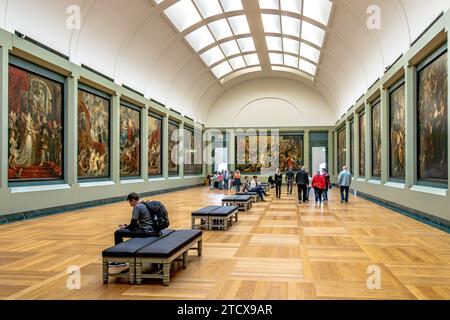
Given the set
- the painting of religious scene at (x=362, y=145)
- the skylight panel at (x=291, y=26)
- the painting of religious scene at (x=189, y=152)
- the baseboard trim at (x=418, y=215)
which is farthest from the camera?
the painting of religious scene at (x=189, y=152)

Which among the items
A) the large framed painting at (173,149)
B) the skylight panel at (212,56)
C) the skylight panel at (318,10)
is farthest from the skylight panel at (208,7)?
the large framed painting at (173,149)

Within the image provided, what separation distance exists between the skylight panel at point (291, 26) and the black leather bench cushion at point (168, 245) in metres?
21.6

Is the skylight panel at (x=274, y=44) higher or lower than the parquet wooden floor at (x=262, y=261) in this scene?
higher

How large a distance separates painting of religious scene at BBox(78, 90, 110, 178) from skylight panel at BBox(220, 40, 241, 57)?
1311 cm

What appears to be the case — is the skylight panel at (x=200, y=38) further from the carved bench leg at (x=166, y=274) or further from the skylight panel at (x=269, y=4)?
the carved bench leg at (x=166, y=274)

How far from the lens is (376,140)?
71.0ft

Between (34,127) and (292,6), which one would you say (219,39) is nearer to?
(292,6)

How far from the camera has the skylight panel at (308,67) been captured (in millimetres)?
34872

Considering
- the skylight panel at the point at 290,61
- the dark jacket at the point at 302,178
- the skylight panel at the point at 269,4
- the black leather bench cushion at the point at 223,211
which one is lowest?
the black leather bench cushion at the point at 223,211

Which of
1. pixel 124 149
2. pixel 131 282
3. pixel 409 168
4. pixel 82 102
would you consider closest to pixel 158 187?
pixel 124 149

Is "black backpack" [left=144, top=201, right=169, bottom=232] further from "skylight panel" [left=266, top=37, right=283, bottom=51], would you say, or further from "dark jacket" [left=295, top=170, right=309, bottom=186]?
"skylight panel" [left=266, top=37, right=283, bottom=51]

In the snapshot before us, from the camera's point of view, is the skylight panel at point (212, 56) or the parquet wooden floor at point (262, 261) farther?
the skylight panel at point (212, 56)
